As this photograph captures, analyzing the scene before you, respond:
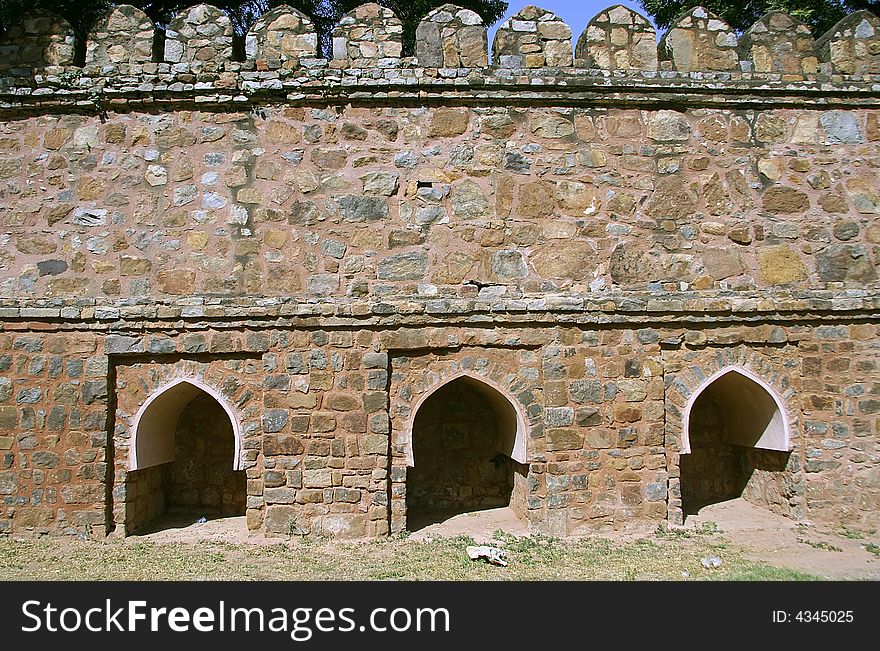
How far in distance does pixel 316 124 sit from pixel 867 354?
5.88 metres

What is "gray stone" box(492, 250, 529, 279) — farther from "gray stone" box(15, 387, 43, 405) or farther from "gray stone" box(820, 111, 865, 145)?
"gray stone" box(15, 387, 43, 405)

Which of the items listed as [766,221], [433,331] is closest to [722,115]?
[766,221]

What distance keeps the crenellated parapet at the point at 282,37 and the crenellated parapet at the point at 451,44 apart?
107 centimetres

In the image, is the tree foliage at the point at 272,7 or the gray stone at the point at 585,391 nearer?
the gray stone at the point at 585,391

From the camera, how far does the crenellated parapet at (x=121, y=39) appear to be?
6.89 metres

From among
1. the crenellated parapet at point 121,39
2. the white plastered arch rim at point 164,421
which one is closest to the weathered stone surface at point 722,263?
the white plastered arch rim at point 164,421

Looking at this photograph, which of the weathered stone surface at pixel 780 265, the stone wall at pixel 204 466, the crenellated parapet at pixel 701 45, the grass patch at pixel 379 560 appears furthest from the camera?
the stone wall at pixel 204 466

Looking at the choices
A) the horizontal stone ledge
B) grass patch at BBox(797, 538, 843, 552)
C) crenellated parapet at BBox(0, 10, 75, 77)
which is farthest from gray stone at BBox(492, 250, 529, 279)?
crenellated parapet at BBox(0, 10, 75, 77)

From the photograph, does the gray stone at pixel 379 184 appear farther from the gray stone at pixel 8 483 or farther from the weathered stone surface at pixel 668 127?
the gray stone at pixel 8 483

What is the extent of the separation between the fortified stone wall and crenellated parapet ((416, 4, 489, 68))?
0.02m

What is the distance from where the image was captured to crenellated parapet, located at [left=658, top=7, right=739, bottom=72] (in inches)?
281

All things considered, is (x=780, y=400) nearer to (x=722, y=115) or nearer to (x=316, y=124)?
(x=722, y=115)

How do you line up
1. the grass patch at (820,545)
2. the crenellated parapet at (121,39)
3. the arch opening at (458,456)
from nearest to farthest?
the grass patch at (820,545) < the crenellated parapet at (121,39) < the arch opening at (458,456)

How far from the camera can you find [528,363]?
6715 millimetres
